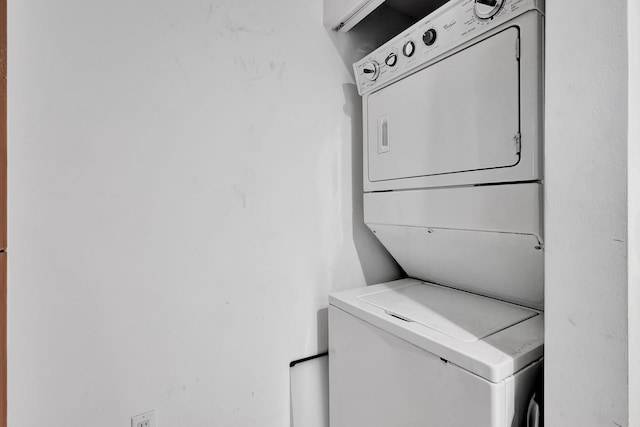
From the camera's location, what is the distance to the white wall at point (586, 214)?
1.99 ft

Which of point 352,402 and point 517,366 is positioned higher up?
point 517,366

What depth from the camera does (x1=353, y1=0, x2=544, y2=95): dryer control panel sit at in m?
0.97

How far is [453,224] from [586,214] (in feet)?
1.67

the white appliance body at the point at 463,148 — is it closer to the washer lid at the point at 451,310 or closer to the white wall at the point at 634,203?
the washer lid at the point at 451,310

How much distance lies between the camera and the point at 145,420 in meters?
1.16

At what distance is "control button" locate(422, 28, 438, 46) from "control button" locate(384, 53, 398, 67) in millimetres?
148

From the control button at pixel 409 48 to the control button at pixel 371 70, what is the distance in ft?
0.52

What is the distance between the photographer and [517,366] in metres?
0.82

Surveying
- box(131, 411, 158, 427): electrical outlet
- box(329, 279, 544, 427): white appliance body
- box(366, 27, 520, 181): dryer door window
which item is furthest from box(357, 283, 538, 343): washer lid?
box(131, 411, 158, 427): electrical outlet

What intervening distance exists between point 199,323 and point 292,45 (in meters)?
1.23

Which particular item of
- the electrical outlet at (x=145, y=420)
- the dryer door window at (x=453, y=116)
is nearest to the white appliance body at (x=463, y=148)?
the dryer door window at (x=453, y=116)

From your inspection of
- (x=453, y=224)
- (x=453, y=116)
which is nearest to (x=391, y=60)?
(x=453, y=116)

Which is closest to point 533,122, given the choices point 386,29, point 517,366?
point 517,366

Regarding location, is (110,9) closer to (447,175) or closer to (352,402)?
(447,175)
